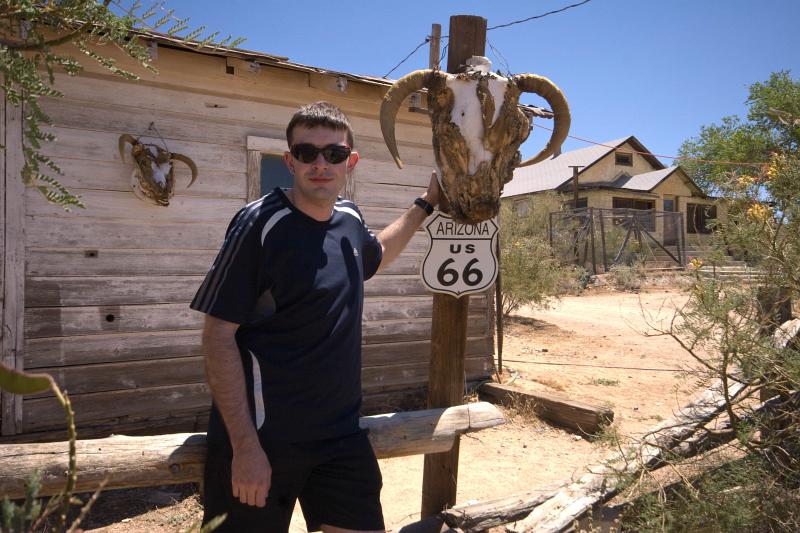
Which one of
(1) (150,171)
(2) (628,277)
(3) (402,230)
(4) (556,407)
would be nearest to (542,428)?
(4) (556,407)

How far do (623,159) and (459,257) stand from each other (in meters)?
32.5

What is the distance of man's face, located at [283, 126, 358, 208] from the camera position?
2146mm

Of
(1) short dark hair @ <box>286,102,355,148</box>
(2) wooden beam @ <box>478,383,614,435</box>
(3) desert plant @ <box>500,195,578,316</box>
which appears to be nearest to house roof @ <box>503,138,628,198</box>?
(3) desert plant @ <box>500,195,578,316</box>

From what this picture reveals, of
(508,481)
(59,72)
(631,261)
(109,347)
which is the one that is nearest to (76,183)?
(59,72)

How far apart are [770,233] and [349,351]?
2.94 meters

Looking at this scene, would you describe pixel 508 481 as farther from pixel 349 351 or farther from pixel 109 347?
pixel 109 347

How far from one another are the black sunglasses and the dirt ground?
190cm

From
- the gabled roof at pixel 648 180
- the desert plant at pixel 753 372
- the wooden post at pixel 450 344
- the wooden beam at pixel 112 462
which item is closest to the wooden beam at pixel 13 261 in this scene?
the wooden beam at pixel 112 462

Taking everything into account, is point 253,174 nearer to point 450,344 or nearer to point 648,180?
point 450,344

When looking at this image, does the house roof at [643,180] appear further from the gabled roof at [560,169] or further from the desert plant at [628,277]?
the desert plant at [628,277]

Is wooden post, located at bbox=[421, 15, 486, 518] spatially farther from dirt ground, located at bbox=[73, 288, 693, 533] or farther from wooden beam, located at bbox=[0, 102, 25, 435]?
wooden beam, located at bbox=[0, 102, 25, 435]

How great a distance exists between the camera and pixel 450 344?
3.00m

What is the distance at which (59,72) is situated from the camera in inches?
185

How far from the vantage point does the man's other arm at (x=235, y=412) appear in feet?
6.26
